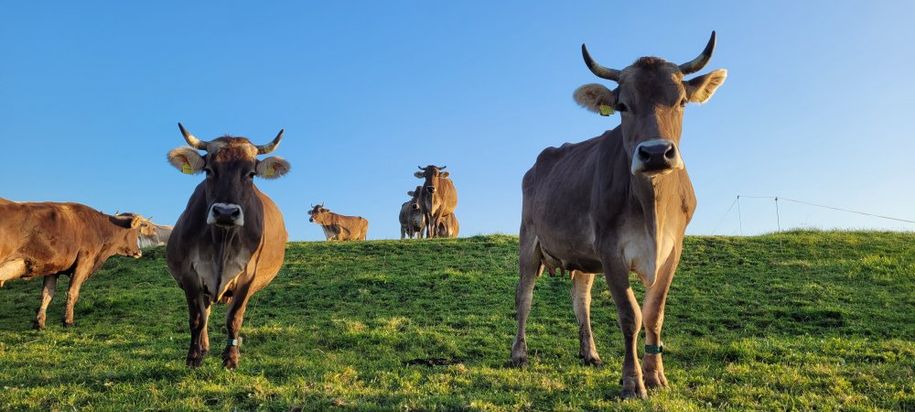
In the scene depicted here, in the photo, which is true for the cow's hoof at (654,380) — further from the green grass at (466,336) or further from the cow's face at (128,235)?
the cow's face at (128,235)

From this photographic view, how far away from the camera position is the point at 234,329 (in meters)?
7.43

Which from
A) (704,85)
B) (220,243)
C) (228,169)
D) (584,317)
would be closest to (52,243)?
(220,243)

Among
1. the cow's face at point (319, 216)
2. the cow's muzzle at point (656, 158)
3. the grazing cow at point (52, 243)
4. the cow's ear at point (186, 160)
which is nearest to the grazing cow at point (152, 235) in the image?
the cow's face at point (319, 216)

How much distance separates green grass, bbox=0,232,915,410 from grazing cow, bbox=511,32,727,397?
0.75 metres

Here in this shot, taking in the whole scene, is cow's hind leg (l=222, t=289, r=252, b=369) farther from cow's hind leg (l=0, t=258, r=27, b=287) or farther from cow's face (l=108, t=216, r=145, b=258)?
cow's face (l=108, t=216, r=145, b=258)

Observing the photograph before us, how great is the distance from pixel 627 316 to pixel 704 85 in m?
2.38

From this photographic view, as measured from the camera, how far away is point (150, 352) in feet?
28.7

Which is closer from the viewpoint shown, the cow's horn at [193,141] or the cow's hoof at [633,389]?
the cow's hoof at [633,389]

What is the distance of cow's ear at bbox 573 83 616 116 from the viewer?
6570 millimetres

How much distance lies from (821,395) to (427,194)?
75.9 ft

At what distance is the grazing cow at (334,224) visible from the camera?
4444cm

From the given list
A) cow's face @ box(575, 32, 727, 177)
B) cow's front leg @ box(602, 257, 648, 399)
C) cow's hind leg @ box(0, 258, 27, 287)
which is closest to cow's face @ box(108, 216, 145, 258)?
cow's hind leg @ box(0, 258, 27, 287)

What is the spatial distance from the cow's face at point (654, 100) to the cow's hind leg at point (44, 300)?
11.2 meters

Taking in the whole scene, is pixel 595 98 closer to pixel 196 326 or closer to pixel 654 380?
pixel 654 380
